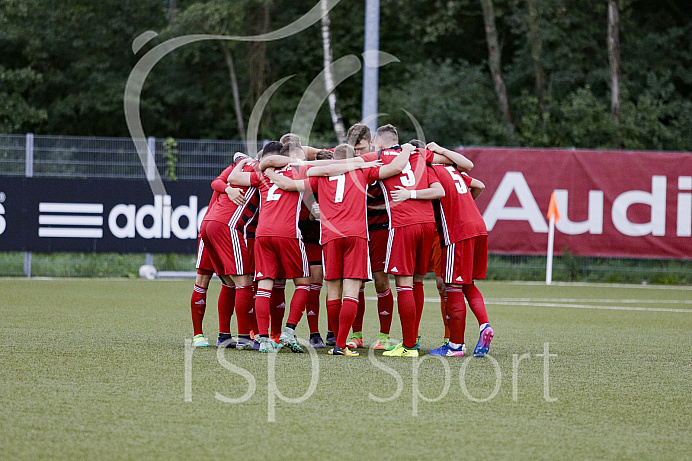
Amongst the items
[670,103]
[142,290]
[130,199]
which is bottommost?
[142,290]

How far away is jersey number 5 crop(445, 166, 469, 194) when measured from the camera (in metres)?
7.85

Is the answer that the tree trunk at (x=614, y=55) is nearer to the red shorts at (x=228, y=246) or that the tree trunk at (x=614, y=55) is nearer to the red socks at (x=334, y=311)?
the red socks at (x=334, y=311)

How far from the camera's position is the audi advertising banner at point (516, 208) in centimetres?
1608

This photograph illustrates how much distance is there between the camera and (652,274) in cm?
1730

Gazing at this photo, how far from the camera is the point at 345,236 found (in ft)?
24.5

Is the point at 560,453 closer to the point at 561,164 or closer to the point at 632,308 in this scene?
the point at 632,308

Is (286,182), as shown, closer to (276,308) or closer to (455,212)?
(276,308)

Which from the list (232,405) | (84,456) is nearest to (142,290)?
(232,405)

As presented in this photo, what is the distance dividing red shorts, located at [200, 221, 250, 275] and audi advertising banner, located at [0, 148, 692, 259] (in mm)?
8528

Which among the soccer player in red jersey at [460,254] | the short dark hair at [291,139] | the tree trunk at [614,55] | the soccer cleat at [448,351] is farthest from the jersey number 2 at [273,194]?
the tree trunk at [614,55]

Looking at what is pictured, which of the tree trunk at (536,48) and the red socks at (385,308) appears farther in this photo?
the tree trunk at (536,48)

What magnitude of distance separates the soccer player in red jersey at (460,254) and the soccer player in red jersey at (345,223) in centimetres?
57

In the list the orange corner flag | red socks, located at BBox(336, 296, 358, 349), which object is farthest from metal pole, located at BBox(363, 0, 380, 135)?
red socks, located at BBox(336, 296, 358, 349)

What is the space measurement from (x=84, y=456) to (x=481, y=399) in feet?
8.45
